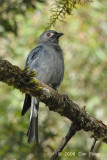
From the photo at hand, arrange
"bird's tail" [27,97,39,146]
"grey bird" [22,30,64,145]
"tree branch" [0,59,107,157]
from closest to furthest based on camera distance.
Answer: "tree branch" [0,59,107,157] → "bird's tail" [27,97,39,146] → "grey bird" [22,30,64,145]

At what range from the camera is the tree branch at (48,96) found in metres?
2.42

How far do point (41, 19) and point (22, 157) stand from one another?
15.2 feet

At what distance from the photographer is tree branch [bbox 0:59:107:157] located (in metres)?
2.42

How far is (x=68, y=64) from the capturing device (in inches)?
295

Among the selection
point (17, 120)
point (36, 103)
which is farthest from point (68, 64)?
point (36, 103)

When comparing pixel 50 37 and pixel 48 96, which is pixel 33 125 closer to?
pixel 48 96

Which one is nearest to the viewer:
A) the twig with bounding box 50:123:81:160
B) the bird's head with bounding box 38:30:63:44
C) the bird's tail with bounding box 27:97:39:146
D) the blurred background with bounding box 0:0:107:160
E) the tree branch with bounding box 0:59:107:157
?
the tree branch with bounding box 0:59:107:157

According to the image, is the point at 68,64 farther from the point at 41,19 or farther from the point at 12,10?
the point at 12,10

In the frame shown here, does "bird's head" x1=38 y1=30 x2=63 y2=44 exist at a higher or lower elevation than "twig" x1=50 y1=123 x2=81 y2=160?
higher

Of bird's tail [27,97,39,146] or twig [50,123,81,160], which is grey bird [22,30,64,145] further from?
twig [50,123,81,160]

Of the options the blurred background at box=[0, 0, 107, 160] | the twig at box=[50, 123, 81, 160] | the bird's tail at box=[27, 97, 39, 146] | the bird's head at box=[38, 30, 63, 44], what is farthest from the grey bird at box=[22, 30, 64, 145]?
the blurred background at box=[0, 0, 107, 160]

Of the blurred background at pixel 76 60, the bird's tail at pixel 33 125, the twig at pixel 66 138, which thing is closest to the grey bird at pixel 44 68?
the bird's tail at pixel 33 125

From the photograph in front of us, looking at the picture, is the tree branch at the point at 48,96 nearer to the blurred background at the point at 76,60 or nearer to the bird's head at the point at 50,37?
the blurred background at the point at 76,60

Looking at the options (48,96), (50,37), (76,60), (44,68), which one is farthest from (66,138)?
(76,60)
